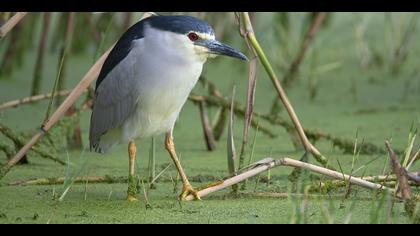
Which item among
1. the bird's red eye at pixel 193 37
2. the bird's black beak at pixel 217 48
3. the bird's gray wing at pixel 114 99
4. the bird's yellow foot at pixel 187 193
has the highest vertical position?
the bird's red eye at pixel 193 37

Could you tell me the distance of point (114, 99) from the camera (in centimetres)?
338

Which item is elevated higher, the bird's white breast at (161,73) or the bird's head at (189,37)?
the bird's head at (189,37)

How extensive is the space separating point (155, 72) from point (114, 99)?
0.24m

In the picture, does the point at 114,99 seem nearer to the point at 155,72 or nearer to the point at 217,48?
the point at 155,72

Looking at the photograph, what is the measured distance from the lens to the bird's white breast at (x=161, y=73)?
3205 mm

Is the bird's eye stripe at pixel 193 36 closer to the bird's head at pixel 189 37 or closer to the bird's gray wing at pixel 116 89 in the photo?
the bird's head at pixel 189 37

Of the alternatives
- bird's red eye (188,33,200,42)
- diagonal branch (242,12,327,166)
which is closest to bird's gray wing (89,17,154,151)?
bird's red eye (188,33,200,42)

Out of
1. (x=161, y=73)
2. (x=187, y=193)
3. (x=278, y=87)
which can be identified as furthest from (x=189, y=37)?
(x=187, y=193)

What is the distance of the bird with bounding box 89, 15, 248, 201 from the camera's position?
10.5 feet

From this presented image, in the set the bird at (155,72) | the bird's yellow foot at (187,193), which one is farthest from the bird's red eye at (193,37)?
the bird's yellow foot at (187,193)

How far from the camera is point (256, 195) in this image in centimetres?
317

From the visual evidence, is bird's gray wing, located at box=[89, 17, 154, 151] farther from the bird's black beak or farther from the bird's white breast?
the bird's black beak
